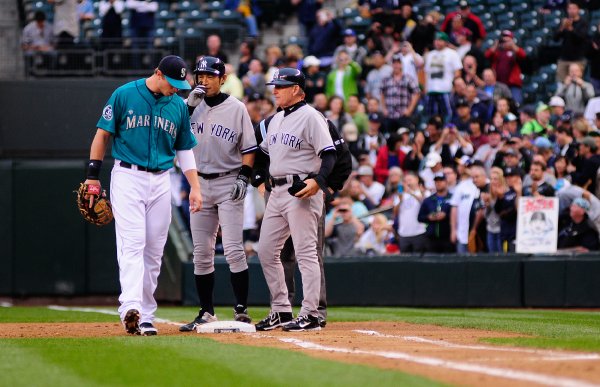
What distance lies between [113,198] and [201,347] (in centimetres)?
176

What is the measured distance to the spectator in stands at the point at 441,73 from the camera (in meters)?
18.0

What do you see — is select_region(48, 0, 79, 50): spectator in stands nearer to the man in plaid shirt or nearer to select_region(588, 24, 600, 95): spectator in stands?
the man in plaid shirt

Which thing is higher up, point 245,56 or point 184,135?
point 245,56

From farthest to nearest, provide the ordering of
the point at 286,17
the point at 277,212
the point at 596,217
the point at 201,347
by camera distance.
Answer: the point at 286,17 < the point at 596,217 < the point at 277,212 < the point at 201,347

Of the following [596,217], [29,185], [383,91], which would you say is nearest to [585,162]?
[596,217]

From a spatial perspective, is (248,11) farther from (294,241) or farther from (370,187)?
(294,241)

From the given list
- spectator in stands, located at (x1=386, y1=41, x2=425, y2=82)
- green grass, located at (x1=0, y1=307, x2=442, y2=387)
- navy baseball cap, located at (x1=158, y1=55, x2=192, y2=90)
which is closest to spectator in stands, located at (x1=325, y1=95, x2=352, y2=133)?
spectator in stands, located at (x1=386, y1=41, x2=425, y2=82)

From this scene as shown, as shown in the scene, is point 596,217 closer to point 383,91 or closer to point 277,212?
point 383,91

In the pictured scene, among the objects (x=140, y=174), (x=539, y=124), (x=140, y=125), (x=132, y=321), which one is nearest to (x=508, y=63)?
(x=539, y=124)

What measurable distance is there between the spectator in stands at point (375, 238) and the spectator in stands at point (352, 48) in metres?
3.95

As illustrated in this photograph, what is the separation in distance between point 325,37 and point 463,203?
5.75 m

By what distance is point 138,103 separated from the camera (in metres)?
8.35

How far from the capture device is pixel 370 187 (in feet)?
55.5

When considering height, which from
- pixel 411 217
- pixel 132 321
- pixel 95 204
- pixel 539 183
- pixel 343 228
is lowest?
pixel 132 321
